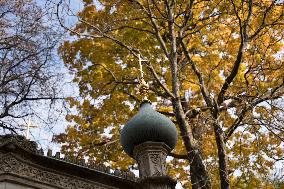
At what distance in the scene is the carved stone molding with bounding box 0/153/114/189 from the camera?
8.11 m

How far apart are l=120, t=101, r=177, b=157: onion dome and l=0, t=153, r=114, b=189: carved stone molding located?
1.95 m

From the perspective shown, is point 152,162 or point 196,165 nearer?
point 152,162

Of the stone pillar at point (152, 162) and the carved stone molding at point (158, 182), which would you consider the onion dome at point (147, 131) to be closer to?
the stone pillar at point (152, 162)

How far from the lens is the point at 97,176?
28.8 ft

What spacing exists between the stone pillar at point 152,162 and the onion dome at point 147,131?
75mm

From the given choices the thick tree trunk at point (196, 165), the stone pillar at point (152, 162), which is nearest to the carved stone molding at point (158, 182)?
the stone pillar at point (152, 162)

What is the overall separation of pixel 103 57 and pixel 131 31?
142 centimetres

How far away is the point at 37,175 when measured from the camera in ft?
27.2

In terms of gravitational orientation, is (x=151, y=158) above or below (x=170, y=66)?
below

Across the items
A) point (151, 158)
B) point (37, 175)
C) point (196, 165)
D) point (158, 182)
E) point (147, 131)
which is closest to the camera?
point (158, 182)

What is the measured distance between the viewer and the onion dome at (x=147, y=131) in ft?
22.3

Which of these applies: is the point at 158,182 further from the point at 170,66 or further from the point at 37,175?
the point at 170,66

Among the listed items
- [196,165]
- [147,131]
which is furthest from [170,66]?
[147,131]

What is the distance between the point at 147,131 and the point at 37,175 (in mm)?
2583
